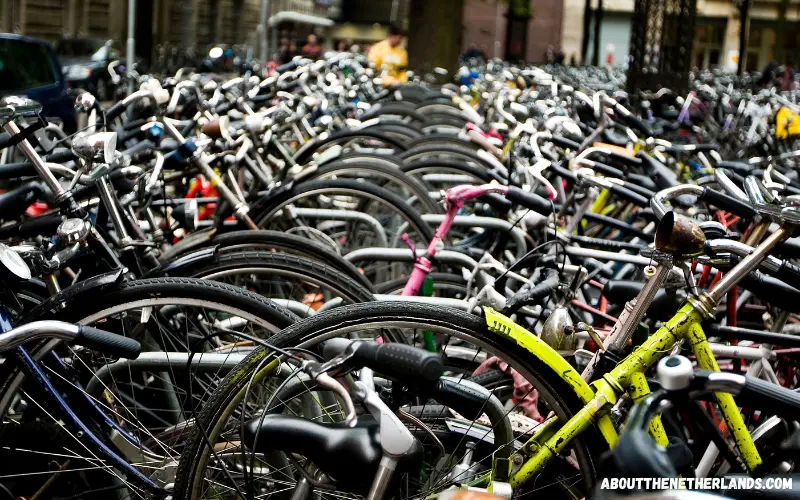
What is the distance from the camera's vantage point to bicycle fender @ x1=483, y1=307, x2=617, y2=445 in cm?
252

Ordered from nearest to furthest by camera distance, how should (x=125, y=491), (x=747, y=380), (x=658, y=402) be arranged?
(x=658, y=402) < (x=747, y=380) < (x=125, y=491)

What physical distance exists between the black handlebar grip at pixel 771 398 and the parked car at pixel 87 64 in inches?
606

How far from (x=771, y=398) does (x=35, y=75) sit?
11.7 meters

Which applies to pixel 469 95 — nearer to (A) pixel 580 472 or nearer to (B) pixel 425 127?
(B) pixel 425 127

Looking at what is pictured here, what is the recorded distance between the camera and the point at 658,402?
1.91 metres

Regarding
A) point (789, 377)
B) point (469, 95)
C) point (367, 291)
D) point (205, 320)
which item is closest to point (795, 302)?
point (789, 377)

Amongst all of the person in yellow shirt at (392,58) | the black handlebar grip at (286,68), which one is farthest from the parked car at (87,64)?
the black handlebar grip at (286,68)

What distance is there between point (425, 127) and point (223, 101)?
6.38 feet

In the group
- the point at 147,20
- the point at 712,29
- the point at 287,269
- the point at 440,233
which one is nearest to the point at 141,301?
the point at 287,269

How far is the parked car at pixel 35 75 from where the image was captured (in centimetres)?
1203

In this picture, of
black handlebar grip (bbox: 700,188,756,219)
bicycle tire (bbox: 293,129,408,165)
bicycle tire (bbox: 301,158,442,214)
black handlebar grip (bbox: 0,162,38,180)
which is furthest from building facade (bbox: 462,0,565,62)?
black handlebar grip (bbox: 700,188,756,219)

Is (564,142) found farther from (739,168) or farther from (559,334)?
(559,334)

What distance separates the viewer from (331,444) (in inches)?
91.9

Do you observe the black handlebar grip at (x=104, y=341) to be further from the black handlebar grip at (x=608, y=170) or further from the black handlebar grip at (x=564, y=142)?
the black handlebar grip at (x=564, y=142)
